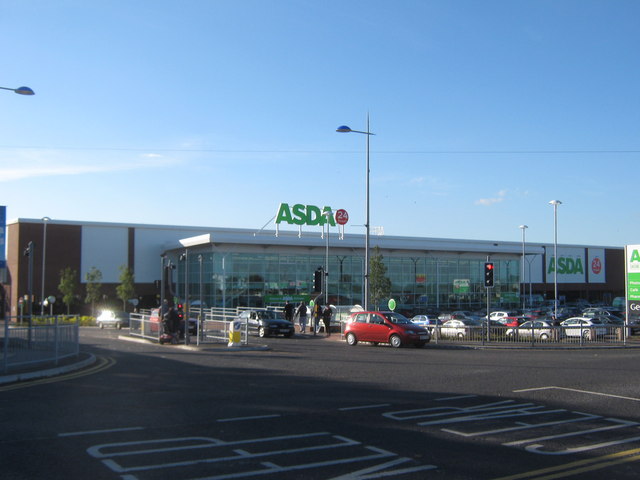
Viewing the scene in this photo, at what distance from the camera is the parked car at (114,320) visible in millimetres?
49375

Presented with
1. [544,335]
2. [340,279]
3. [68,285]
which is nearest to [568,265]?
[340,279]

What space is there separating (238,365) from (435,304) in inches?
2102

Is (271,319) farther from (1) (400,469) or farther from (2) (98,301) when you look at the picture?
(2) (98,301)

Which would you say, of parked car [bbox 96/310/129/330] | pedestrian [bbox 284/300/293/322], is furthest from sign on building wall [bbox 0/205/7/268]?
parked car [bbox 96/310/129/330]

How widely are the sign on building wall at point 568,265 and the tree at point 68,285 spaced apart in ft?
197

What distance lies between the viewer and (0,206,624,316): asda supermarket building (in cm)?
6081

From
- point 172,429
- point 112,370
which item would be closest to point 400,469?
point 172,429

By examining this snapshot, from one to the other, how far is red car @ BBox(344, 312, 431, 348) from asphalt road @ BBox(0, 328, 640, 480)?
8.67 metres

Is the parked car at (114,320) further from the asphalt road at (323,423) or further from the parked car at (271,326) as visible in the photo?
the asphalt road at (323,423)

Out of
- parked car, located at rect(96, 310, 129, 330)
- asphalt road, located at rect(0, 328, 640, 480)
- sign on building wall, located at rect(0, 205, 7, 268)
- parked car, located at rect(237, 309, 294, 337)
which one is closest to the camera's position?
asphalt road, located at rect(0, 328, 640, 480)

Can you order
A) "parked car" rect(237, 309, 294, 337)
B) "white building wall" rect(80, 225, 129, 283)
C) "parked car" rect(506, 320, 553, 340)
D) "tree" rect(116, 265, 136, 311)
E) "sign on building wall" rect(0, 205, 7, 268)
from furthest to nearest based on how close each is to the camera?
→ "white building wall" rect(80, 225, 129, 283) < "tree" rect(116, 265, 136, 311) < "parked car" rect(237, 309, 294, 337) < "parked car" rect(506, 320, 553, 340) < "sign on building wall" rect(0, 205, 7, 268)

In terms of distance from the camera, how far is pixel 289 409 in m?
11.2

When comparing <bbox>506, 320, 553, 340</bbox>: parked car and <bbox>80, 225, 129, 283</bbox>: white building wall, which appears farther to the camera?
<bbox>80, 225, 129, 283</bbox>: white building wall

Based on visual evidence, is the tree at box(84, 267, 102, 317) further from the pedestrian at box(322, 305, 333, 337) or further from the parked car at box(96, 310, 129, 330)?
the pedestrian at box(322, 305, 333, 337)
